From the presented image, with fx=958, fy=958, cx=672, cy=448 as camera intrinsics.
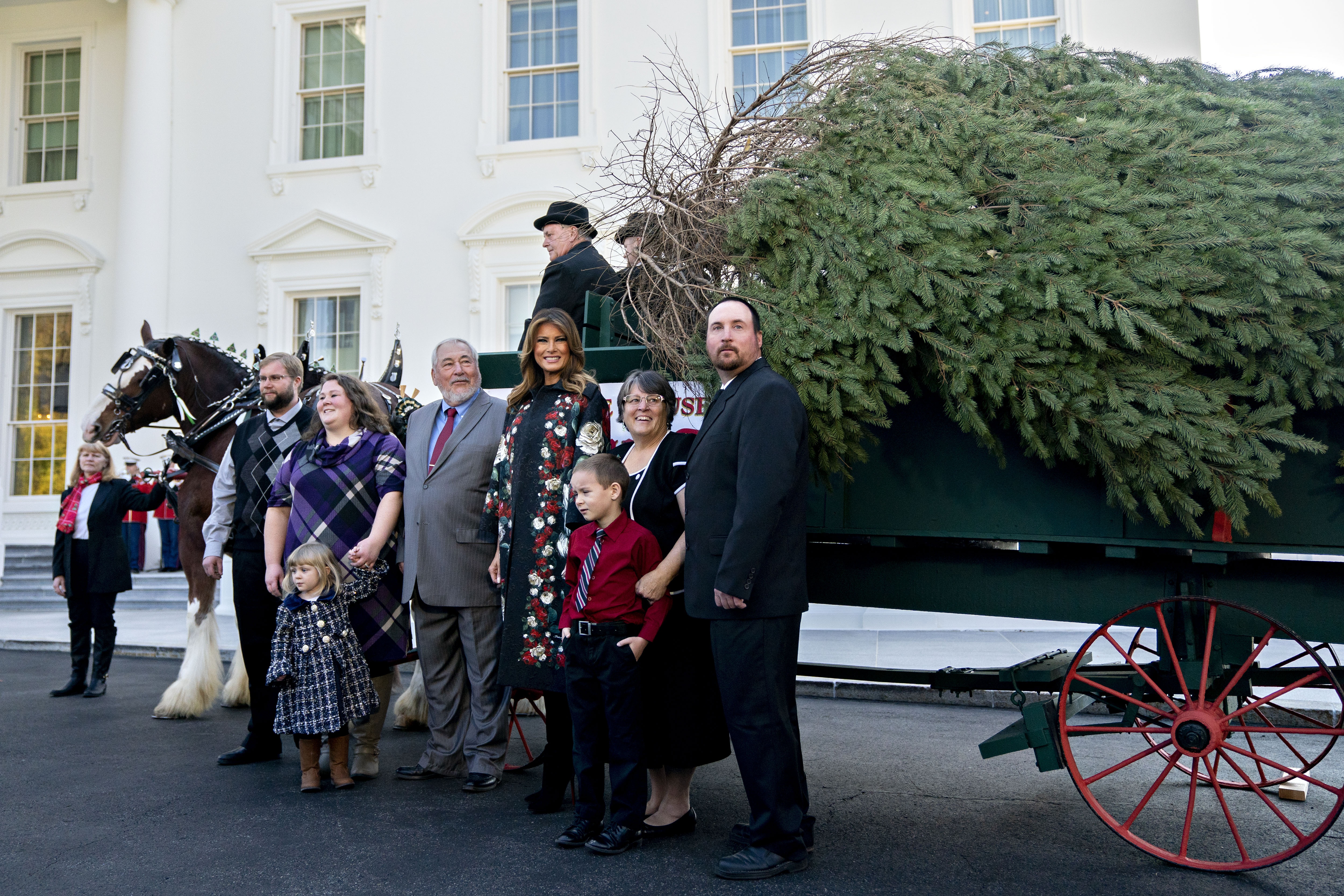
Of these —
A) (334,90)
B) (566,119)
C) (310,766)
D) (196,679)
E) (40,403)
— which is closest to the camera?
(310,766)

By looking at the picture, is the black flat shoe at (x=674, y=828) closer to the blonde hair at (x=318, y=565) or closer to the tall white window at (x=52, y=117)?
the blonde hair at (x=318, y=565)

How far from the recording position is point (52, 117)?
1476cm

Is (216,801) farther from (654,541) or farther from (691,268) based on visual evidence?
(691,268)

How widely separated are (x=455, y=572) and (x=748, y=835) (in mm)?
1878

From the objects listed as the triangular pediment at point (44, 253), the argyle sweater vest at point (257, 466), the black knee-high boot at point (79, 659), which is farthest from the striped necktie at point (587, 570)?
the triangular pediment at point (44, 253)

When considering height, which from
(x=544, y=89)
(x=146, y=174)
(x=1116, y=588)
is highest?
(x=544, y=89)

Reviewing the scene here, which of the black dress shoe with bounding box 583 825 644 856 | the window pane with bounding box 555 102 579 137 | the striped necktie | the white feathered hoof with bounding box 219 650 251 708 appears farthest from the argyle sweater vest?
the window pane with bounding box 555 102 579 137

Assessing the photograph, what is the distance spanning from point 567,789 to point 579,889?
55.8 inches

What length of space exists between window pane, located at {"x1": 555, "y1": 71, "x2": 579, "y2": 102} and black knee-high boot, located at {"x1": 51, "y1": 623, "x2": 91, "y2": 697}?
28.2 feet

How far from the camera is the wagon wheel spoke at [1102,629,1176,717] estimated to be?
137 inches

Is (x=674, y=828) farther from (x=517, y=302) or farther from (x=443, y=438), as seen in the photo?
(x=517, y=302)

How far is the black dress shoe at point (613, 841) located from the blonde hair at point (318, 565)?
1.77 m

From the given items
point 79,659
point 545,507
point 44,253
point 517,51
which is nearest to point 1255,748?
point 545,507

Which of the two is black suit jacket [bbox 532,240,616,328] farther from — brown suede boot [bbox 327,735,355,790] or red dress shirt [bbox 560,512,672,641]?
brown suede boot [bbox 327,735,355,790]
